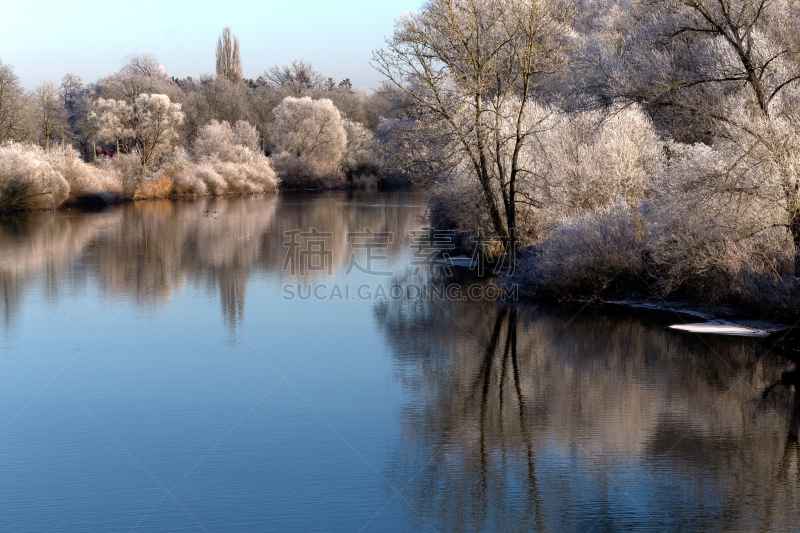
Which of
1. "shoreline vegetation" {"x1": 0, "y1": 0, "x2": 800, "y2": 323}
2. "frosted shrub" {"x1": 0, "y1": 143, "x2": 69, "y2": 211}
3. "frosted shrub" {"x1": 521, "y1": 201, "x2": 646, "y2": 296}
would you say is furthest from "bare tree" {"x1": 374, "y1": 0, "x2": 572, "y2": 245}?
"frosted shrub" {"x1": 0, "y1": 143, "x2": 69, "y2": 211}

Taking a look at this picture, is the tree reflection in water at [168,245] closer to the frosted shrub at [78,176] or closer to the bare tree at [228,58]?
the frosted shrub at [78,176]

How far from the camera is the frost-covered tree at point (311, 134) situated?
5700 centimetres

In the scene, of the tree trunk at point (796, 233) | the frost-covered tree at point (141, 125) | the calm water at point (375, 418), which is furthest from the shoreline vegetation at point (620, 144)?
the frost-covered tree at point (141, 125)

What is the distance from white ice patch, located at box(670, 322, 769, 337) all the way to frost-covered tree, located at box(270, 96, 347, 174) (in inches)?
1800

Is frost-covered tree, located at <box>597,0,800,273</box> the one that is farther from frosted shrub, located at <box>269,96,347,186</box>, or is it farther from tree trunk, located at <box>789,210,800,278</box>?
frosted shrub, located at <box>269,96,347,186</box>

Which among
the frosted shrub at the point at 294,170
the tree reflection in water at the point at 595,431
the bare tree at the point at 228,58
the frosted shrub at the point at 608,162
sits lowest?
the tree reflection in water at the point at 595,431

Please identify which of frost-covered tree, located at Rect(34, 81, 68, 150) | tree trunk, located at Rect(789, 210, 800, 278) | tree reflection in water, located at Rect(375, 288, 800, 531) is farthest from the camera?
frost-covered tree, located at Rect(34, 81, 68, 150)

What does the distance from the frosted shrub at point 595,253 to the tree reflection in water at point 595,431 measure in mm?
1742

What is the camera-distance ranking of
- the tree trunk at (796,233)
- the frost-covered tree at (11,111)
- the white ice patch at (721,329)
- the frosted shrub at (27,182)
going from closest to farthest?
1. the white ice patch at (721,329)
2. the tree trunk at (796,233)
3. the frosted shrub at (27,182)
4. the frost-covered tree at (11,111)

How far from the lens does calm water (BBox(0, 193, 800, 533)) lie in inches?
252

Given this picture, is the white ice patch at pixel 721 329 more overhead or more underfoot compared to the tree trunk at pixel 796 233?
more underfoot

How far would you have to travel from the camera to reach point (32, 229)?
1132 inches

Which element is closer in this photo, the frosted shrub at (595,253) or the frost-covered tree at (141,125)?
the frosted shrub at (595,253)

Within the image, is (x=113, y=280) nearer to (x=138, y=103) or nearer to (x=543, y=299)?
(x=543, y=299)
